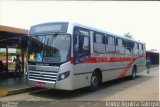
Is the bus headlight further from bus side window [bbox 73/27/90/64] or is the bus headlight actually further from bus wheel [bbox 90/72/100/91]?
bus wheel [bbox 90/72/100/91]

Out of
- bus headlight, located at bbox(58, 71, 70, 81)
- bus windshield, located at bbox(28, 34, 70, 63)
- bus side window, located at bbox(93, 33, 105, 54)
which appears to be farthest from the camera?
bus side window, located at bbox(93, 33, 105, 54)

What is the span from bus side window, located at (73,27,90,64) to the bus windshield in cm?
43

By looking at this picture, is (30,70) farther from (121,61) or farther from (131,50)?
(131,50)

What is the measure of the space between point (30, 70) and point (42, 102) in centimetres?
202

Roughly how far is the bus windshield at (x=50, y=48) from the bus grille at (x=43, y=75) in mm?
474

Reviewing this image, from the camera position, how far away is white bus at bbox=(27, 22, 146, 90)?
34.7 feet

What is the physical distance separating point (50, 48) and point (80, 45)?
1.31 m

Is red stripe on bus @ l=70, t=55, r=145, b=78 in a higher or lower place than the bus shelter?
lower

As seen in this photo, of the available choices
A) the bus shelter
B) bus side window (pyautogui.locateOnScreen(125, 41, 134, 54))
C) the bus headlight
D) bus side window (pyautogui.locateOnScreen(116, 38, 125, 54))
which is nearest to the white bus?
the bus headlight

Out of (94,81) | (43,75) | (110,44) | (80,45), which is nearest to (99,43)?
(110,44)

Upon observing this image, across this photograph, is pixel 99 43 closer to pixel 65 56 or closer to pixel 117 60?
pixel 117 60

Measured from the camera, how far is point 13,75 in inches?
717

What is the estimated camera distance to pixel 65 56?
10.6 meters

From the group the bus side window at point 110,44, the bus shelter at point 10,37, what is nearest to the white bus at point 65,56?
the bus side window at point 110,44
